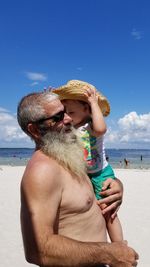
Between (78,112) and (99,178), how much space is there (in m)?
0.61

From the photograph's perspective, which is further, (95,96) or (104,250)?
(95,96)

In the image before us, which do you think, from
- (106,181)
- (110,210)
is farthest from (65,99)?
(110,210)

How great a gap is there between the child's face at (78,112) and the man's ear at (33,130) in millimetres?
714

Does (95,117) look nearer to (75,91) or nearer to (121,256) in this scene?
(75,91)

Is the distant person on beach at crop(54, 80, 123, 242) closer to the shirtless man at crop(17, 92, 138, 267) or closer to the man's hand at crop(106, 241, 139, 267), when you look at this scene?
the shirtless man at crop(17, 92, 138, 267)

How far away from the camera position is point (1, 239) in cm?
818

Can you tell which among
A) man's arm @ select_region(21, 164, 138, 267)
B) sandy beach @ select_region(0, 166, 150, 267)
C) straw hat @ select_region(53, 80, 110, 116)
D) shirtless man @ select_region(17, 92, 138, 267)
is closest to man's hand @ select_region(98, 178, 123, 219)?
shirtless man @ select_region(17, 92, 138, 267)

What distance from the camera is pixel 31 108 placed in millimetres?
2387

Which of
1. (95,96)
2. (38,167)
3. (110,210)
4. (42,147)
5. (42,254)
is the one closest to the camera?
(42,254)

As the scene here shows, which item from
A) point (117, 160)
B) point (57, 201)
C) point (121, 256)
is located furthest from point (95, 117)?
point (117, 160)

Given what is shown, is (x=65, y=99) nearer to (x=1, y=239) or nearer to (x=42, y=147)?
(x=42, y=147)

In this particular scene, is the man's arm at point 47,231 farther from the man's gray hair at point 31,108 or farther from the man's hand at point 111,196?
the man's hand at point 111,196

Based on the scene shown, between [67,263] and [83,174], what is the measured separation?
2.20 ft

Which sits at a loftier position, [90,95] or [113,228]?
[90,95]
